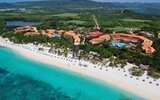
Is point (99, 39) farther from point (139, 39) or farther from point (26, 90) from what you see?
point (26, 90)

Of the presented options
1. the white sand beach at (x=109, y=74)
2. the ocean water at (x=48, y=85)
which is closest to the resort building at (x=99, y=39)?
the white sand beach at (x=109, y=74)

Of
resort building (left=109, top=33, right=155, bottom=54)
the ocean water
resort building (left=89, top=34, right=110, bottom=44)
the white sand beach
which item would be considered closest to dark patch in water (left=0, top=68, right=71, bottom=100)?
the ocean water

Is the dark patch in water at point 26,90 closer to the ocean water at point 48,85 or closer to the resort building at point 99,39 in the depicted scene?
the ocean water at point 48,85

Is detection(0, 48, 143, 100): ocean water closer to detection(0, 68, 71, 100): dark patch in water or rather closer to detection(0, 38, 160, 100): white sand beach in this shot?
detection(0, 68, 71, 100): dark patch in water

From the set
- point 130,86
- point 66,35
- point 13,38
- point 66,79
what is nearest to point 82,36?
point 66,35

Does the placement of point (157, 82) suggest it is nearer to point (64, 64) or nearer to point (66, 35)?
point (64, 64)

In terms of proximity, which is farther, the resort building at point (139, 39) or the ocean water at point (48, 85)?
the resort building at point (139, 39)
